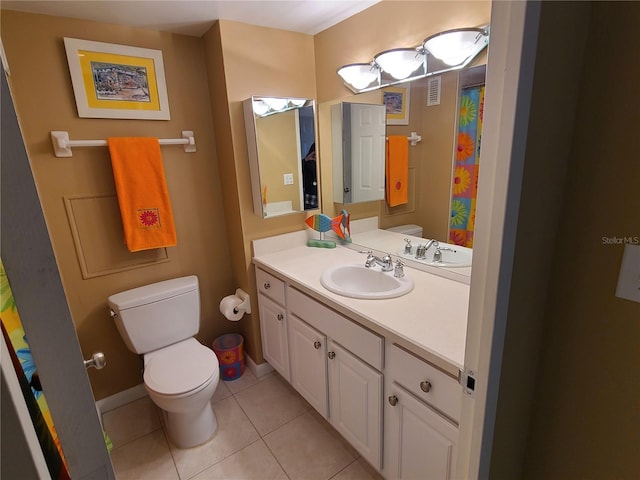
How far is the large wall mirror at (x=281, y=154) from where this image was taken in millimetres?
1922

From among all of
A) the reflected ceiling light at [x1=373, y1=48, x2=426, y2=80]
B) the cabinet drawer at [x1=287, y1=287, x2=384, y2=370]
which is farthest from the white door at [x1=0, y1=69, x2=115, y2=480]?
the reflected ceiling light at [x1=373, y1=48, x2=426, y2=80]

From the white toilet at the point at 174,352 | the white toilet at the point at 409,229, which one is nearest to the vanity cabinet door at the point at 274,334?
the white toilet at the point at 174,352

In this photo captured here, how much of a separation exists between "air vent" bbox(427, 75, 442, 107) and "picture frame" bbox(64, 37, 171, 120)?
1.44m

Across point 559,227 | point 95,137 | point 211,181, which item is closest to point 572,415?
point 559,227

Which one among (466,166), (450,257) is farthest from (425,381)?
(466,166)

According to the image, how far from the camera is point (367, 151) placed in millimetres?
1957

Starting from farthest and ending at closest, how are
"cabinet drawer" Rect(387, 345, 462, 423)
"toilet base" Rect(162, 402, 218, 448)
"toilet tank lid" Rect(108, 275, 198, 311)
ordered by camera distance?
"toilet tank lid" Rect(108, 275, 198, 311) → "toilet base" Rect(162, 402, 218, 448) → "cabinet drawer" Rect(387, 345, 462, 423)

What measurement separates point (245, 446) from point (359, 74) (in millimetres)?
2080

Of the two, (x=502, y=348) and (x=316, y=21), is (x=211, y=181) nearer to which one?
(x=316, y=21)

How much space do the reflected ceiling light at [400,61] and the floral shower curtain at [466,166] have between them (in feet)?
0.90

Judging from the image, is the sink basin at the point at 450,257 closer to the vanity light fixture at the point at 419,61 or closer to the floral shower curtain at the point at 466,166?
the floral shower curtain at the point at 466,166

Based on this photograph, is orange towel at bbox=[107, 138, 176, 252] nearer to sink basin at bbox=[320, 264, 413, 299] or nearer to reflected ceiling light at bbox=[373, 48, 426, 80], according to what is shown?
sink basin at bbox=[320, 264, 413, 299]

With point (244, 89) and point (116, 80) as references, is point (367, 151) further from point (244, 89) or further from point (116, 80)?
point (116, 80)

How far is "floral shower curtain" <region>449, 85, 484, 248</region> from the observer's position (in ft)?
4.55
